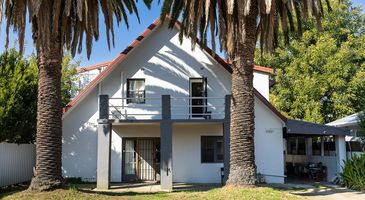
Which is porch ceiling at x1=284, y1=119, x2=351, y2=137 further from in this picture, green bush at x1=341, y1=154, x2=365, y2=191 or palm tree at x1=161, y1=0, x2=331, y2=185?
palm tree at x1=161, y1=0, x2=331, y2=185

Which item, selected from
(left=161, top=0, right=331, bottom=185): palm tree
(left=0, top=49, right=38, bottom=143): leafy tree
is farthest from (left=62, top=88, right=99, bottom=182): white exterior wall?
(left=161, top=0, right=331, bottom=185): palm tree

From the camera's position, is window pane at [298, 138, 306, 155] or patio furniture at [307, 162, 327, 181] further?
window pane at [298, 138, 306, 155]

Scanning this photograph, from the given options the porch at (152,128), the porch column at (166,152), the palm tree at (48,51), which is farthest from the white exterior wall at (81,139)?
the palm tree at (48,51)

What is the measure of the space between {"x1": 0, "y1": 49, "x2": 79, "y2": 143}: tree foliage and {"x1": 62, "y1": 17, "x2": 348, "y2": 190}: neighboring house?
93.8 inches

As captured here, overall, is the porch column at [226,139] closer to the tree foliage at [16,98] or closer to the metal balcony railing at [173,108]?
the metal balcony railing at [173,108]

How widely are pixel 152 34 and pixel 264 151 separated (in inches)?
342

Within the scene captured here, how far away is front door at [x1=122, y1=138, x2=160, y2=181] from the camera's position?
2077 centimetres

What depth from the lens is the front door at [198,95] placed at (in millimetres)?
20484

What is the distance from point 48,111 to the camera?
1409 centimetres

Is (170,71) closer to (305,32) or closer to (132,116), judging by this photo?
(132,116)

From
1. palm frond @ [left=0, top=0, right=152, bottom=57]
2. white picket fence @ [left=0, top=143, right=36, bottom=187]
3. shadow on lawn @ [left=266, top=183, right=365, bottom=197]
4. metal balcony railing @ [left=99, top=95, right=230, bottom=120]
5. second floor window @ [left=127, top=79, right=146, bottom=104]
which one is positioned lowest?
shadow on lawn @ [left=266, top=183, right=365, bottom=197]

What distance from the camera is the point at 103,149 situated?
17.9 metres

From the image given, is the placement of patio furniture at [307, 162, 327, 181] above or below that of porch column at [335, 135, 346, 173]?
below

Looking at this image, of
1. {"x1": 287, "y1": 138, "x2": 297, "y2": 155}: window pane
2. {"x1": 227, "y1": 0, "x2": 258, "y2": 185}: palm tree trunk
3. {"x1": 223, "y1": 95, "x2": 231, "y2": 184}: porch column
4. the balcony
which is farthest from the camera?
{"x1": 287, "y1": 138, "x2": 297, "y2": 155}: window pane
